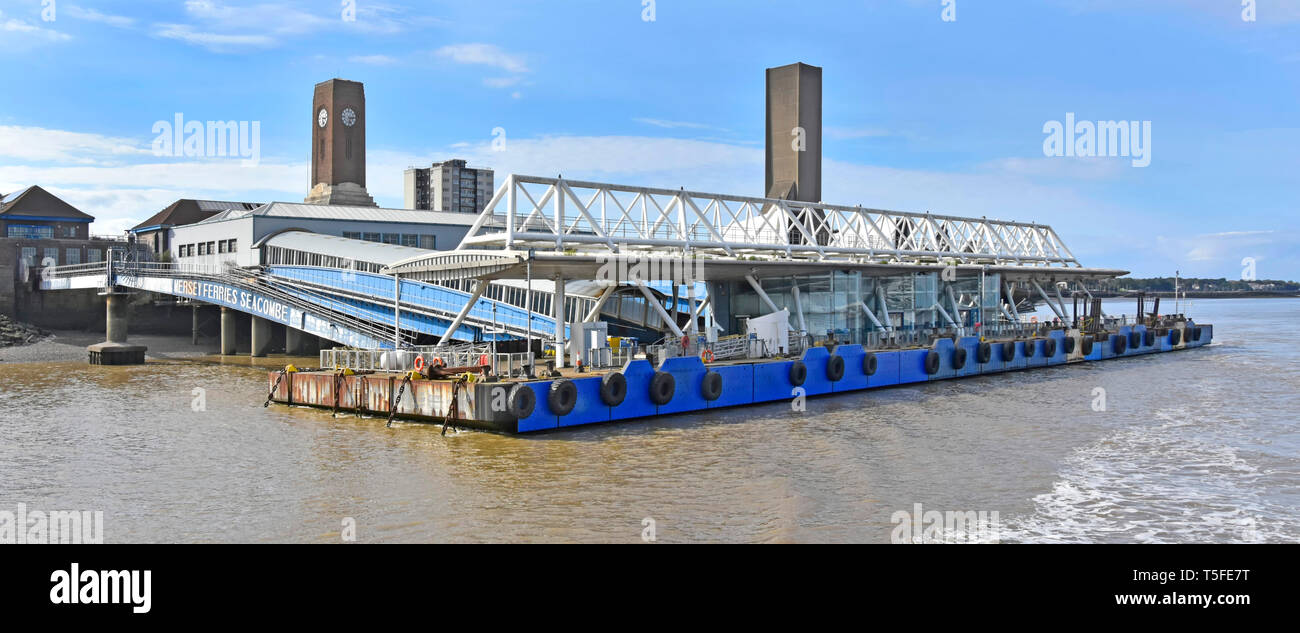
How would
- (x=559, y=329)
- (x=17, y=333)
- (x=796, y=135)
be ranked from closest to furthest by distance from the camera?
(x=559, y=329) → (x=17, y=333) → (x=796, y=135)

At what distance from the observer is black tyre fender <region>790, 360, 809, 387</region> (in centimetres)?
3725

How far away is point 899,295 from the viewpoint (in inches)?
2142

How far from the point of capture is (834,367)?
3916cm

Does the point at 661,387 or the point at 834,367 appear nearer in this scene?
the point at 661,387

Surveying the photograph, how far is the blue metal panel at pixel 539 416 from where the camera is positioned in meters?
27.8

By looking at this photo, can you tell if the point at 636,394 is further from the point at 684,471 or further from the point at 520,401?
the point at 684,471

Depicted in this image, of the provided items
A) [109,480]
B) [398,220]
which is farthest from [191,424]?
[398,220]

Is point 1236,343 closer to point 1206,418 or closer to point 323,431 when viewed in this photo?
point 1206,418

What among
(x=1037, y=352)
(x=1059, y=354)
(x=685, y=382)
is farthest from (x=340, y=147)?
(x=685, y=382)

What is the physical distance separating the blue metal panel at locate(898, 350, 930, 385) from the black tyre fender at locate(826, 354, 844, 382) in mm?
5590

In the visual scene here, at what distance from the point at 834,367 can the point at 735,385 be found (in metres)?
6.43

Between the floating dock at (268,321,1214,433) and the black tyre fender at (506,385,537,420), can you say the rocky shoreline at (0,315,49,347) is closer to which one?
the floating dock at (268,321,1214,433)

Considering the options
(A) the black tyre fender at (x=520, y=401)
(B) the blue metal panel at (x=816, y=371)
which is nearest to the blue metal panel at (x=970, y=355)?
(B) the blue metal panel at (x=816, y=371)
